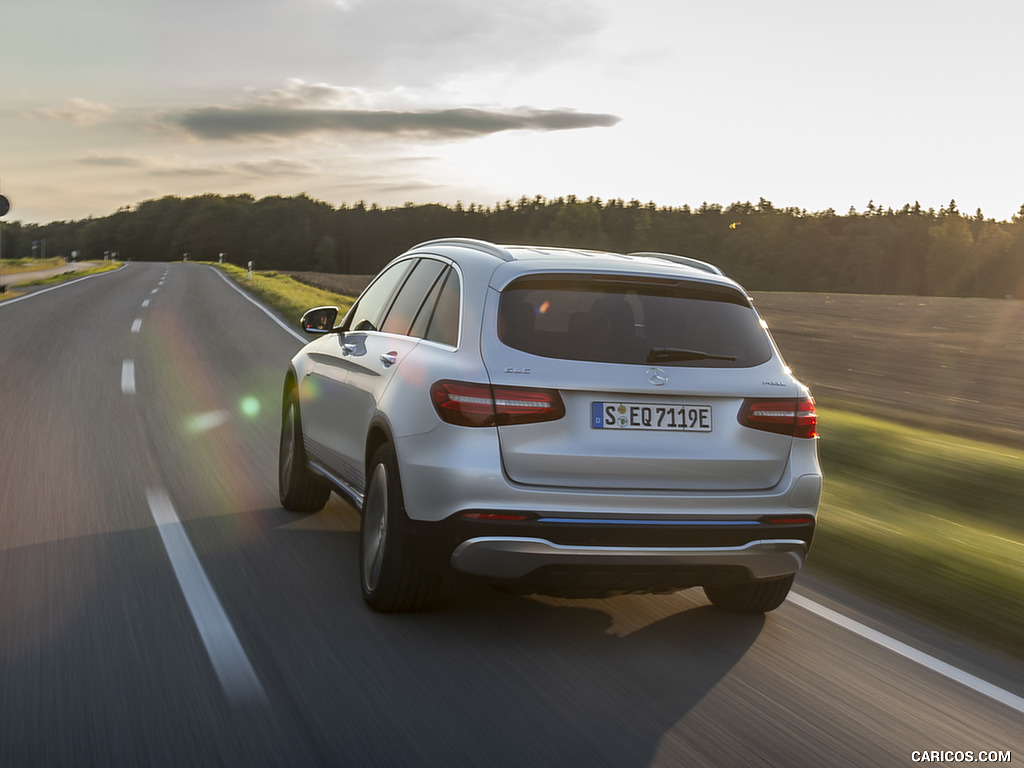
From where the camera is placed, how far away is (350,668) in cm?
418

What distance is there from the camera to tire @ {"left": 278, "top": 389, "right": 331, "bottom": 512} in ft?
22.6

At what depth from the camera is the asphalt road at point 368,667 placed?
3529mm

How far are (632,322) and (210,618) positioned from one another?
7.55ft

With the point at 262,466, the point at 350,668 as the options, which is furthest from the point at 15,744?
the point at 262,466

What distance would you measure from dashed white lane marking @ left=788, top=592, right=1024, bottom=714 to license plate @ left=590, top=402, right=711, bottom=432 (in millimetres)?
1422

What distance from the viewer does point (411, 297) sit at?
568cm

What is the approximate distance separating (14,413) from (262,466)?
3479 mm

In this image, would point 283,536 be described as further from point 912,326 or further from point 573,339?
point 912,326

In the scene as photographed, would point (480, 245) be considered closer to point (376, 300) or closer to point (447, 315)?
point (447, 315)

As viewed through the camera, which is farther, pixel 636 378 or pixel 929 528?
pixel 929 528

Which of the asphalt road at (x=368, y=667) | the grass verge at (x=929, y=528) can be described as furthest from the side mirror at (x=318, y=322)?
the grass verge at (x=929, y=528)

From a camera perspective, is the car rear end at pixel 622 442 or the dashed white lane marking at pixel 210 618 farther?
the car rear end at pixel 622 442

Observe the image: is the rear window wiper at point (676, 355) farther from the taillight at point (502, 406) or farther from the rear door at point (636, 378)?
the taillight at point (502, 406)

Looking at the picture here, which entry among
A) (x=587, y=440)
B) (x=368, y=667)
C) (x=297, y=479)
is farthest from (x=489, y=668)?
(x=297, y=479)
